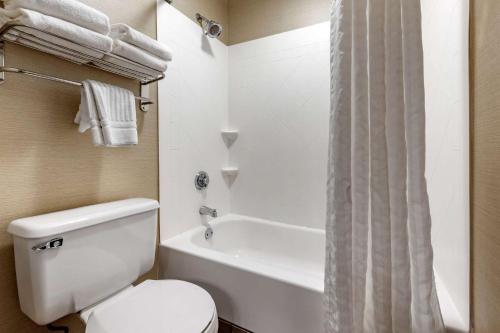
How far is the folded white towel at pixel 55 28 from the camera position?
734 mm

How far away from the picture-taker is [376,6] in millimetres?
670

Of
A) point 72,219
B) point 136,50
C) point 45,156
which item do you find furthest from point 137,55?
point 72,219

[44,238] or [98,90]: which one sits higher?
[98,90]

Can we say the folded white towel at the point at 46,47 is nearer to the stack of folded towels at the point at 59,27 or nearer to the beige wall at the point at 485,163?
the stack of folded towels at the point at 59,27

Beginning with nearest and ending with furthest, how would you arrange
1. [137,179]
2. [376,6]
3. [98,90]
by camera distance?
[376,6] < [98,90] < [137,179]

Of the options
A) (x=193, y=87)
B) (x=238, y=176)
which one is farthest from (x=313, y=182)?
(x=193, y=87)

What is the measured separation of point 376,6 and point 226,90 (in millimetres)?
1583

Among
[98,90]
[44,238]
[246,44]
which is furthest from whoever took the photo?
[246,44]

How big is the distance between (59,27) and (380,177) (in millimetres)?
1143

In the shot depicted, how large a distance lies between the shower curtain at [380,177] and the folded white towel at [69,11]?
2.84 ft

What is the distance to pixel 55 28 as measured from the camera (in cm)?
79

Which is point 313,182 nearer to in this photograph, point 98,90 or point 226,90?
point 226,90

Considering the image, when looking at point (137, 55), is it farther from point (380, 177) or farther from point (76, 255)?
point (380, 177)

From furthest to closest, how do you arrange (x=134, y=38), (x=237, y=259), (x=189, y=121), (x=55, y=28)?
(x=189, y=121) < (x=237, y=259) < (x=134, y=38) < (x=55, y=28)
